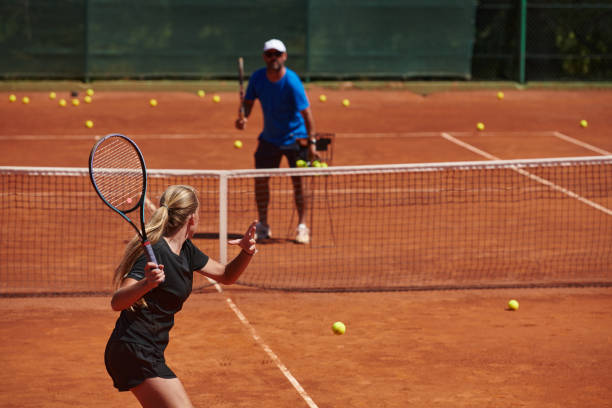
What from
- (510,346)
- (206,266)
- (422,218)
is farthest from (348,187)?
(206,266)

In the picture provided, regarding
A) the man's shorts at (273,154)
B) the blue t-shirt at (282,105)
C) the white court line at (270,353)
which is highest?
the blue t-shirt at (282,105)

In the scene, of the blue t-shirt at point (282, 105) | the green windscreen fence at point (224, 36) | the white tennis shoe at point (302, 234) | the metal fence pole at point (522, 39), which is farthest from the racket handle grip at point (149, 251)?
the metal fence pole at point (522, 39)

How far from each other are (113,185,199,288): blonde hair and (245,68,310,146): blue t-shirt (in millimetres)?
5438

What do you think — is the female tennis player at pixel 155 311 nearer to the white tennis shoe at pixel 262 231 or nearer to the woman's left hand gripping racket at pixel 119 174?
the woman's left hand gripping racket at pixel 119 174

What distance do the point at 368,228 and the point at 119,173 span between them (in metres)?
6.23

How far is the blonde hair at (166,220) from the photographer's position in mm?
4398

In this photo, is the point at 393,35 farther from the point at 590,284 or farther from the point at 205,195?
the point at 590,284

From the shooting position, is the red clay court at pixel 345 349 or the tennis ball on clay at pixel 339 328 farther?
the tennis ball on clay at pixel 339 328

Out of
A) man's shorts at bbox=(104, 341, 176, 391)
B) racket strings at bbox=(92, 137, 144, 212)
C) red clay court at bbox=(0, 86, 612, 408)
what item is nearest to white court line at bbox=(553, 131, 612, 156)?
red clay court at bbox=(0, 86, 612, 408)

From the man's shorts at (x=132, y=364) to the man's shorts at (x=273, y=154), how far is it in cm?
570

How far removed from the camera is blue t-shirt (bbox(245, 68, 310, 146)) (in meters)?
9.90

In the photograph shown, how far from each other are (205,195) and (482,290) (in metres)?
4.69

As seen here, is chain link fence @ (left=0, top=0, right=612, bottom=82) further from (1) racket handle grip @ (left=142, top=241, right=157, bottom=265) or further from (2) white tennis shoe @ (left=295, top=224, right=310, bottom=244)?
(1) racket handle grip @ (left=142, top=241, right=157, bottom=265)

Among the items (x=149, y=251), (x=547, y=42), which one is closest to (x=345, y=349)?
(x=149, y=251)
